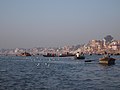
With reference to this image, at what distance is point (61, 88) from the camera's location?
37.1 metres

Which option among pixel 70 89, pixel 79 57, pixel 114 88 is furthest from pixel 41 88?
pixel 79 57

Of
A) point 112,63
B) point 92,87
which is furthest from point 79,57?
point 92,87

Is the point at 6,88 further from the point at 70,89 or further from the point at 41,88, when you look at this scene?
the point at 70,89

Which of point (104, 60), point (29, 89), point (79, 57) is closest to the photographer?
point (29, 89)

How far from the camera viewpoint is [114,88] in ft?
122

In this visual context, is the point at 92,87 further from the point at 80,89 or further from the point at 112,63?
the point at 112,63

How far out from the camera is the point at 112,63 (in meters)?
99.8

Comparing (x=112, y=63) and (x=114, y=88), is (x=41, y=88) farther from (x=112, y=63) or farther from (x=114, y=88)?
(x=112, y=63)

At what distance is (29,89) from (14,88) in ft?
7.35

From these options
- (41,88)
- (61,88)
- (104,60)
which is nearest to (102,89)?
(61,88)

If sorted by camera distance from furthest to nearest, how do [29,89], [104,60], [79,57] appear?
[79,57] < [104,60] < [29,89]

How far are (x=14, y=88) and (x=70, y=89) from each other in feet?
23.9

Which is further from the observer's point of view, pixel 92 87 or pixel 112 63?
pixel 112 63

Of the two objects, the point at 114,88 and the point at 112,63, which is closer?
the point at 114,88
